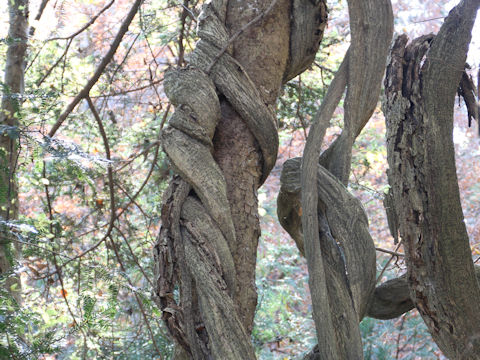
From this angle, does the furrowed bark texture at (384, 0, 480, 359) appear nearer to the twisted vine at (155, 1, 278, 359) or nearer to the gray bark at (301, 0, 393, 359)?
the gray bark at (301, 0, 393, 359)

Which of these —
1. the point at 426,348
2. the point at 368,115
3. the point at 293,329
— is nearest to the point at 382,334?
the point at 426,348

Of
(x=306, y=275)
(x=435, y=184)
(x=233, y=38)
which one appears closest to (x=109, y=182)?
(x=233, y=38)

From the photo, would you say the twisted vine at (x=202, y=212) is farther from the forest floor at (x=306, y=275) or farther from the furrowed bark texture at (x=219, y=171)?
the forest floor at (x=306, y=275)

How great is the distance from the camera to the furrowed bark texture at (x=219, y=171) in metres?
0.89

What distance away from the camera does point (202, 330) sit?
899 millimetres

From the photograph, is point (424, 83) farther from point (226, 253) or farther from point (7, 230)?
point (7, 230)

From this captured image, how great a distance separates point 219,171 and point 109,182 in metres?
0.73

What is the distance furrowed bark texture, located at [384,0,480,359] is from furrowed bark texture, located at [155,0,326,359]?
0.25 metres

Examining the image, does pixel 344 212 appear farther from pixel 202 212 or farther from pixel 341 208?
pixel 202 212

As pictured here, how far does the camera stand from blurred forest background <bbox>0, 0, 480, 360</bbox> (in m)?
1.35

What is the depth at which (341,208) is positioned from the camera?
1.07m

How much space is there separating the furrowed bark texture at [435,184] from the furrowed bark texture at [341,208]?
0.09m

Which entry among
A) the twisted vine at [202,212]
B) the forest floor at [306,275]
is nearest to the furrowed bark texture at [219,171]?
the twisted vine at [202,212]

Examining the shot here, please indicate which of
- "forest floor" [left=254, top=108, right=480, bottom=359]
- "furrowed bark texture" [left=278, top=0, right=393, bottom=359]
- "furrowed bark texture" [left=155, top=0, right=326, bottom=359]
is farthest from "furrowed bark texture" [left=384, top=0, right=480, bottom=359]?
"forest floor" [left=254, top=108, right=480, bottom=359]
